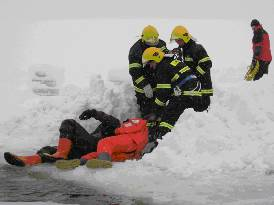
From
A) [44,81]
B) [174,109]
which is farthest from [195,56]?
[44,81]

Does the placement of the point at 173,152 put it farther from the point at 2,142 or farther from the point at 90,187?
the point at 2,142

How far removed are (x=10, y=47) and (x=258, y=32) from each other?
26539mm

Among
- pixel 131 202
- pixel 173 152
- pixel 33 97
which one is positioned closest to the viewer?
pixel 131 202

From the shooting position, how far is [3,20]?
50.4 m

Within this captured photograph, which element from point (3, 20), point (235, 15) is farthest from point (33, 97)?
point (235, 15)

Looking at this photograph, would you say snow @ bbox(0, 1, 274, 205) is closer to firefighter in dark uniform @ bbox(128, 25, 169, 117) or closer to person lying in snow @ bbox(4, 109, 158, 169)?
person lying in snow @ bbox(4, 109, 158, 169)

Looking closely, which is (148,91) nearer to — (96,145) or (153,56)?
(153,56)

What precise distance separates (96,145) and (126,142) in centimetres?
72

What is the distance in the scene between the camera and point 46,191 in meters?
7.42

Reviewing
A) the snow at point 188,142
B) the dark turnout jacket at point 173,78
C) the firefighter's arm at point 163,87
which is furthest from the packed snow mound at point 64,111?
the dark turnout jacket at point 173,78

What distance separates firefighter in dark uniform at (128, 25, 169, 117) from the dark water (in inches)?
110

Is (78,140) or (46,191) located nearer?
(46,191)

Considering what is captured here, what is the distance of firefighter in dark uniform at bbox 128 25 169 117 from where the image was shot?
34.0ft

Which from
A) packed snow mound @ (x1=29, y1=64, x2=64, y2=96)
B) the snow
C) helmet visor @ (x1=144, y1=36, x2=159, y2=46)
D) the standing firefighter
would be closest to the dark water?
the snow
